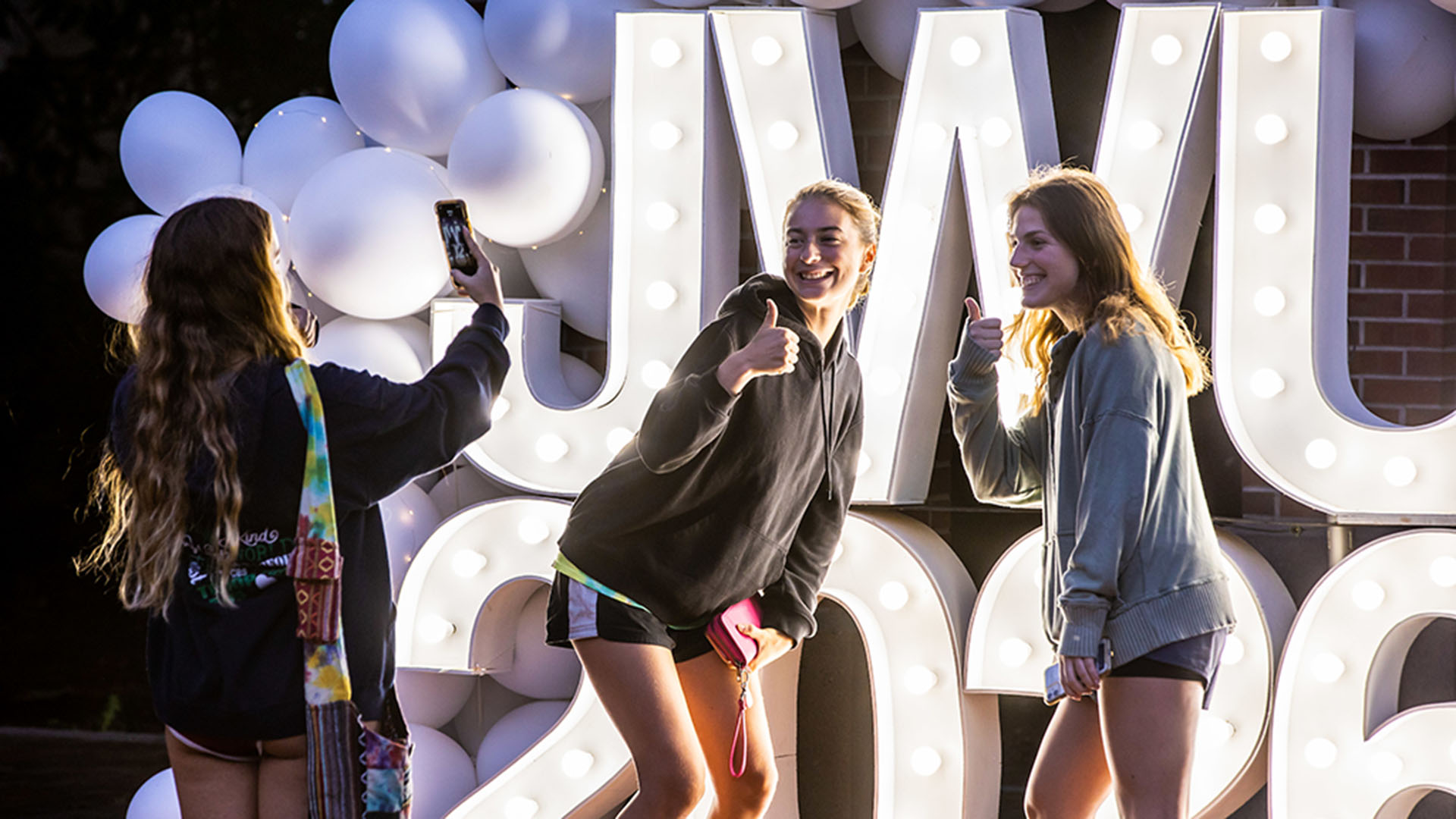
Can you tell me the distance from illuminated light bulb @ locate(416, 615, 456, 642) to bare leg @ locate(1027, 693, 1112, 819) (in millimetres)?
1396

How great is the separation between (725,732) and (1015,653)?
0.72m

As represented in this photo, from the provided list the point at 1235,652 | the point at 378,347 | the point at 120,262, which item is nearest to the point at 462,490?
the point at 378,347

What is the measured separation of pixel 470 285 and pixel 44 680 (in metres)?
3.96

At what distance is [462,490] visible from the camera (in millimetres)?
3379

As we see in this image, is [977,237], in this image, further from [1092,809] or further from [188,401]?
[188,401]

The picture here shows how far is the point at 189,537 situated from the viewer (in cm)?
192

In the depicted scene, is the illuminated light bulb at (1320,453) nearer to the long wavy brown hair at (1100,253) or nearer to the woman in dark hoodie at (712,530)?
the long wavy brown hair at (1100,253)

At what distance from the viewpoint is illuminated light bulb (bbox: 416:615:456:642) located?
10.2ft

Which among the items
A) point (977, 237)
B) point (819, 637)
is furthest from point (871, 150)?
point (819, 637)

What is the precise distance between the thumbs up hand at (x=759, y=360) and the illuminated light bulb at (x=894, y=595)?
88 cm

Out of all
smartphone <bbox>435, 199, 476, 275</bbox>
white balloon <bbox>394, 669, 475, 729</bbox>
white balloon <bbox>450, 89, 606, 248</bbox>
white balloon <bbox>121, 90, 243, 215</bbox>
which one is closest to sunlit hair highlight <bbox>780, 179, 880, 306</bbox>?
smartphone <bbox>435, 199, 476, 275</bbox>

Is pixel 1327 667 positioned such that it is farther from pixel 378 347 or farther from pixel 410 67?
pixel 410 67

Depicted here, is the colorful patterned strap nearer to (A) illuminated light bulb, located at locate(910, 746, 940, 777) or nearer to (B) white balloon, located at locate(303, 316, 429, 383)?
(B) white balloon, located at locate(303, 316, 429, 383)

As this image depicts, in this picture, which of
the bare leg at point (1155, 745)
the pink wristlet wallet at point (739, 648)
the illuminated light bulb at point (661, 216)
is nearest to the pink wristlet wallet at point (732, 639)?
the pink wristlet wallet at point (739, 648)
